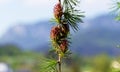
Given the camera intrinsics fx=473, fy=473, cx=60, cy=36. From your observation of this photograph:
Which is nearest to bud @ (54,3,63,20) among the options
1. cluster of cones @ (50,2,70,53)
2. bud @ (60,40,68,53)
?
cluster of cones @ (50,2,70,53)

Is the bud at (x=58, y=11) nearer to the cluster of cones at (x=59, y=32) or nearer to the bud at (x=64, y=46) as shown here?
the cluster of cones at (x=59, y=32)

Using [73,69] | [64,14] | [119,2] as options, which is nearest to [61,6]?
[64,14]

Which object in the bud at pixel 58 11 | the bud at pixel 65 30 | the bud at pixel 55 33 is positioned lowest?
the bud at pixel 55 33

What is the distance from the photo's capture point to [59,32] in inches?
86.8

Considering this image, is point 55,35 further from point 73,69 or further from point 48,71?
point 73,69

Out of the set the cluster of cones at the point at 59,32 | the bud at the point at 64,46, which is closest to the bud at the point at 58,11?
the cluster of cones at the point at 59,32

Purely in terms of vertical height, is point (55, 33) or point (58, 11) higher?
point (58, 11)

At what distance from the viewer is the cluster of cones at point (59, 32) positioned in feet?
7.22

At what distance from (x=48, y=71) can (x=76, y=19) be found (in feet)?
0.95

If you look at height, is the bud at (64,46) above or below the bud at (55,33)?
below

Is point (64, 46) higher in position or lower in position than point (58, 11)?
lower

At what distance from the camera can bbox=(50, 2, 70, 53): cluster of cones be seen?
7.22 feet

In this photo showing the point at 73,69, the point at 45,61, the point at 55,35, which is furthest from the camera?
the point at 73,69

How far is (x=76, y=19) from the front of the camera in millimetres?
2309
